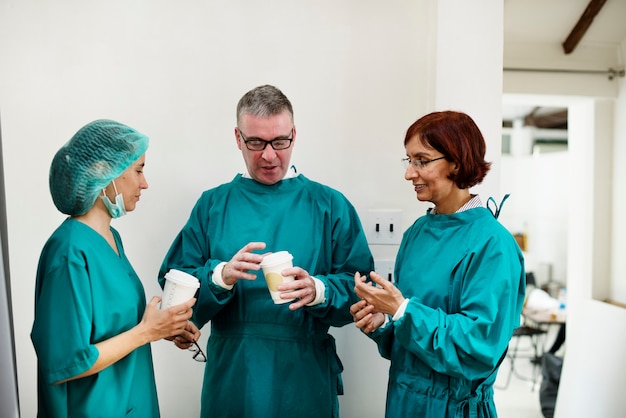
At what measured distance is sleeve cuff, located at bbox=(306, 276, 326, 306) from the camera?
4.77 feet

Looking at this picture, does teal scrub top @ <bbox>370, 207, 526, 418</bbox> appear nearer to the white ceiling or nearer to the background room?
the background room

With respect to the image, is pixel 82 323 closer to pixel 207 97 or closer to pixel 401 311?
pixel 401 311

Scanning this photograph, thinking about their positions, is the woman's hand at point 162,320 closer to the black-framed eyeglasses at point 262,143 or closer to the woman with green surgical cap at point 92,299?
the woman with green surgical cap at point 92,299

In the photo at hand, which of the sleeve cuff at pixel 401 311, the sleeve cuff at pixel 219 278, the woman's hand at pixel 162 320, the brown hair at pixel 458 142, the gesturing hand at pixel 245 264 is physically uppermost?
the brown hair at pixel 458 142

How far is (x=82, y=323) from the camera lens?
1118mm

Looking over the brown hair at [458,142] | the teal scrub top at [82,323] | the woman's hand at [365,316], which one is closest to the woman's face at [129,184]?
the teal scrub top at [82,323]

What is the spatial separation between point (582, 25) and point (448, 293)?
2.76 meters

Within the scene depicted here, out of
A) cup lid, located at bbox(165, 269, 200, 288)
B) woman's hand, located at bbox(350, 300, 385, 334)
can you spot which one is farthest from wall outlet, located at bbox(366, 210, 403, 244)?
cup lid, located at bbox(165, 269, 200, 288)

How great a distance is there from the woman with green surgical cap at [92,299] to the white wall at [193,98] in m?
0.75

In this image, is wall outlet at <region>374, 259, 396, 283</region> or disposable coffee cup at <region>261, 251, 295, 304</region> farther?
wall outlet at <region>374, 259, 396, 283</region>

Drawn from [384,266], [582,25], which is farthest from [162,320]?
[582,25]

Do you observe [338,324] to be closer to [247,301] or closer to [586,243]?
[247,301]

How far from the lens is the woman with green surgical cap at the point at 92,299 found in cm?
112

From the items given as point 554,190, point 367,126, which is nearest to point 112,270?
point 367,126
